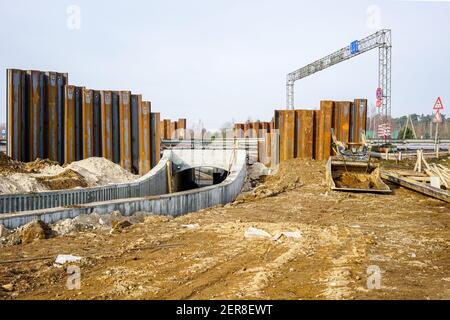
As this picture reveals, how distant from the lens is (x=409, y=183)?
1264 cm

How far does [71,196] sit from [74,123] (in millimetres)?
6688

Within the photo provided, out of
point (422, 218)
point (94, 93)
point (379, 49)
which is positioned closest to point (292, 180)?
point (422, 218)

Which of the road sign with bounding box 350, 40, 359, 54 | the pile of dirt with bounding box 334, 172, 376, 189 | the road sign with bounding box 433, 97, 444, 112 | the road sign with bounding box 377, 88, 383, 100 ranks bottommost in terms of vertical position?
the pile of dirt with bounding box 334, 172, 376, 189

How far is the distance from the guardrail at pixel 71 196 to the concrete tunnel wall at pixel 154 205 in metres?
1.08

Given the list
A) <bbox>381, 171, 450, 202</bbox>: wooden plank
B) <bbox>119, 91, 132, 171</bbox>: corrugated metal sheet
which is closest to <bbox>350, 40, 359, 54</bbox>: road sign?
<bbox>381, 171, 450, 202</bbox>: wooden plank

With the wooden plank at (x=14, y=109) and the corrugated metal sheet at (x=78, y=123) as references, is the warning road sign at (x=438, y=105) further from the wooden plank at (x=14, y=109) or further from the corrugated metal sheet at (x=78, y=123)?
the wooden plank at (x=14, y=109)

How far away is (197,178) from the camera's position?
2514 cm

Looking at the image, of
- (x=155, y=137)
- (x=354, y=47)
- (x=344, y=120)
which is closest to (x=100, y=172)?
(x=155, y=137)

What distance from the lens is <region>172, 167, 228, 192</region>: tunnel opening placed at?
19.6 metres

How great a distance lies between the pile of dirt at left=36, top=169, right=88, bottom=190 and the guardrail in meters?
1.58

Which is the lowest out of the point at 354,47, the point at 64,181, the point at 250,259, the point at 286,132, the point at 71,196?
the point at 250,259

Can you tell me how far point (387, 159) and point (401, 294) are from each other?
742 inches

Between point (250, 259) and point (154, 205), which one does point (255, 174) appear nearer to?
point (154, 205)

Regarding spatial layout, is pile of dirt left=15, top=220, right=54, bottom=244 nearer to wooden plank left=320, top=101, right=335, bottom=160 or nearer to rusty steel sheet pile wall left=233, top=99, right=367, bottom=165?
rusty steel sheet pile wall left=233, top=99, right=367, bottom=165
